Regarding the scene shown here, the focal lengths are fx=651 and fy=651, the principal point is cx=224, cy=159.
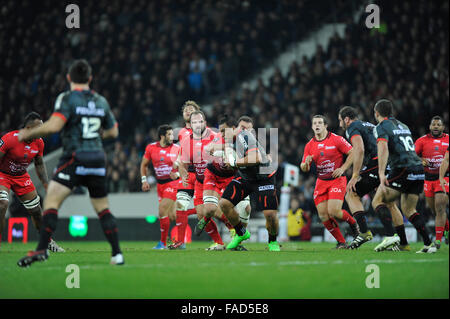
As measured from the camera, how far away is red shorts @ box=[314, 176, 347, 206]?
1183 centimetres

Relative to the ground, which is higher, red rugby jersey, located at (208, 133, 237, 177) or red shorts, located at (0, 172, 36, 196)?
red rugby jersey, located at (208, 133, 237, 177)

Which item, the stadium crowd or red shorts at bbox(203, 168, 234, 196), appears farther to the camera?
the stadium crowd

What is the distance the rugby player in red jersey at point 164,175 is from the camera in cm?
1303

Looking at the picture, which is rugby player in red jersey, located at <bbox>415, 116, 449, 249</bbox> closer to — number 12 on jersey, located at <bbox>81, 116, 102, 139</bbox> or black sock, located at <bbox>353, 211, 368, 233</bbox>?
black sock, located at <bbox>353, 211, 368, 233</bbox>

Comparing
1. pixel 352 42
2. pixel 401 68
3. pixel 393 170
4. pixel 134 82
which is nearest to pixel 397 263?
pixel 393 170

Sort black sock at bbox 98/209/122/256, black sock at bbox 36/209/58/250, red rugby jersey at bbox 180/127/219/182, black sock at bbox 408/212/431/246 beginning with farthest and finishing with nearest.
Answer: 1. red rugby jersey at bbox 180/127/219/182
2. black sock at bbox 408/212/431/246
3. black sock at bbox 98/209/122/256
4. black sock at bbox 36/209/58/250

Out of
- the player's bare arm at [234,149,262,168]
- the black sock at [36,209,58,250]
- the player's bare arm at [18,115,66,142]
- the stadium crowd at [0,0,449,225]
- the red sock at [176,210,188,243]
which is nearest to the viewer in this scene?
the player's bare arm at [18,115,66,142]

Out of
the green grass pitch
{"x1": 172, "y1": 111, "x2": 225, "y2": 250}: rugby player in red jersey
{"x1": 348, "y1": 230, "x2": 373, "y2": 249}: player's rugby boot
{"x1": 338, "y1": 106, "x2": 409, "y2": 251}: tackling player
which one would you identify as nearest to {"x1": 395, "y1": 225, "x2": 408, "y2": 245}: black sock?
{"x1": 338, "y1": 106, "x2": 409, "y2": 251}: tackling player

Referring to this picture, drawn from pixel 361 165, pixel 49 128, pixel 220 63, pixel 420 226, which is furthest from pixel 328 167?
pixel 220 63

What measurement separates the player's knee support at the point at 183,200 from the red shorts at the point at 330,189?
2504mm

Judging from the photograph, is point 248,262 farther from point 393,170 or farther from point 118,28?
point 118,28

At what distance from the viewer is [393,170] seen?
10250mm

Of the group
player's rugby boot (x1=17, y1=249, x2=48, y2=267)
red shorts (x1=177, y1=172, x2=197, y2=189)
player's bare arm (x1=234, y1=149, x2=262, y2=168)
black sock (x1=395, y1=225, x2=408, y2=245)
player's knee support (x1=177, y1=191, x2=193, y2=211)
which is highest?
player's bare arm (x1=234, y1=149, x2=262, y2=168)

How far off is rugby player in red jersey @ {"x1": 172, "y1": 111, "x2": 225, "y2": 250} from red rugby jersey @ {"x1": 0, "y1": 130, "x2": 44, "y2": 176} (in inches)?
105
